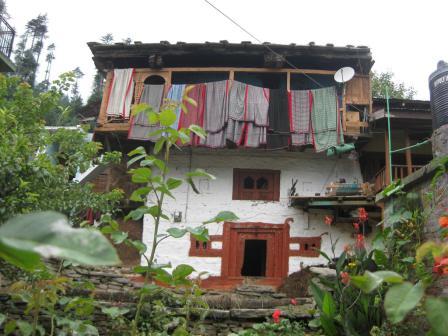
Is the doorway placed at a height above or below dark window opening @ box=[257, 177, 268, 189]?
below

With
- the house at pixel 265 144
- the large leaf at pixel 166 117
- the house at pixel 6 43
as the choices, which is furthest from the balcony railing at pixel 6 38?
the large leaf at pixel 166 117

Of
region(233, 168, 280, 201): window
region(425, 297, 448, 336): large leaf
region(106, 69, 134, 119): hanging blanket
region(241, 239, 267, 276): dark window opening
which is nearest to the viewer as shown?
region(425, 297, 448, 336): large leaf

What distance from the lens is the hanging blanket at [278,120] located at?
11.9 meters

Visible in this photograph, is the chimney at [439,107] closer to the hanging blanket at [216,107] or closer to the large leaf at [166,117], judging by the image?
the large leaf at [166,117]

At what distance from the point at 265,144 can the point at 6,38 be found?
22.4 ft

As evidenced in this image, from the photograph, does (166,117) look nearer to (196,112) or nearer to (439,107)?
(439,107)

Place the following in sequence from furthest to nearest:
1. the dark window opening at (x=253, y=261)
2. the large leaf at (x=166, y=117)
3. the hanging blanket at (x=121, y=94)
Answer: the dark window opening at (x=253, y=261) → the hanging blanket at (x=121, y=94) → the large leaf at (x=166, y=117)

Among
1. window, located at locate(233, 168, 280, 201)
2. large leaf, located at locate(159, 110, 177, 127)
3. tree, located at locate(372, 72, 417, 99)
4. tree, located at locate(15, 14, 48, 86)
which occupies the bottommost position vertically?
large leaf, located at locate(159, 110, 177, 127)

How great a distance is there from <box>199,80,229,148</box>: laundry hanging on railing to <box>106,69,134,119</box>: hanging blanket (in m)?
2.19

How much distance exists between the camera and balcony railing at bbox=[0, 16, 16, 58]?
10688 mm

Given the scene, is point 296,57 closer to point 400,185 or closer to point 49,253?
point 400,185

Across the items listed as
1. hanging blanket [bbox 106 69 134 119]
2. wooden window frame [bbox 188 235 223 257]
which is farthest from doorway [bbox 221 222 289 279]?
hanging blanket [bbox 106 69 134 119]

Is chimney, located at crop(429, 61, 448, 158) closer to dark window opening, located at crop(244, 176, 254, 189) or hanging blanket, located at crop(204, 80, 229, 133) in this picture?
hanging blanket, located at crop(204, 80, 229, 133)

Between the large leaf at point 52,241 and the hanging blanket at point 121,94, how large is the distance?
40.1 feet
